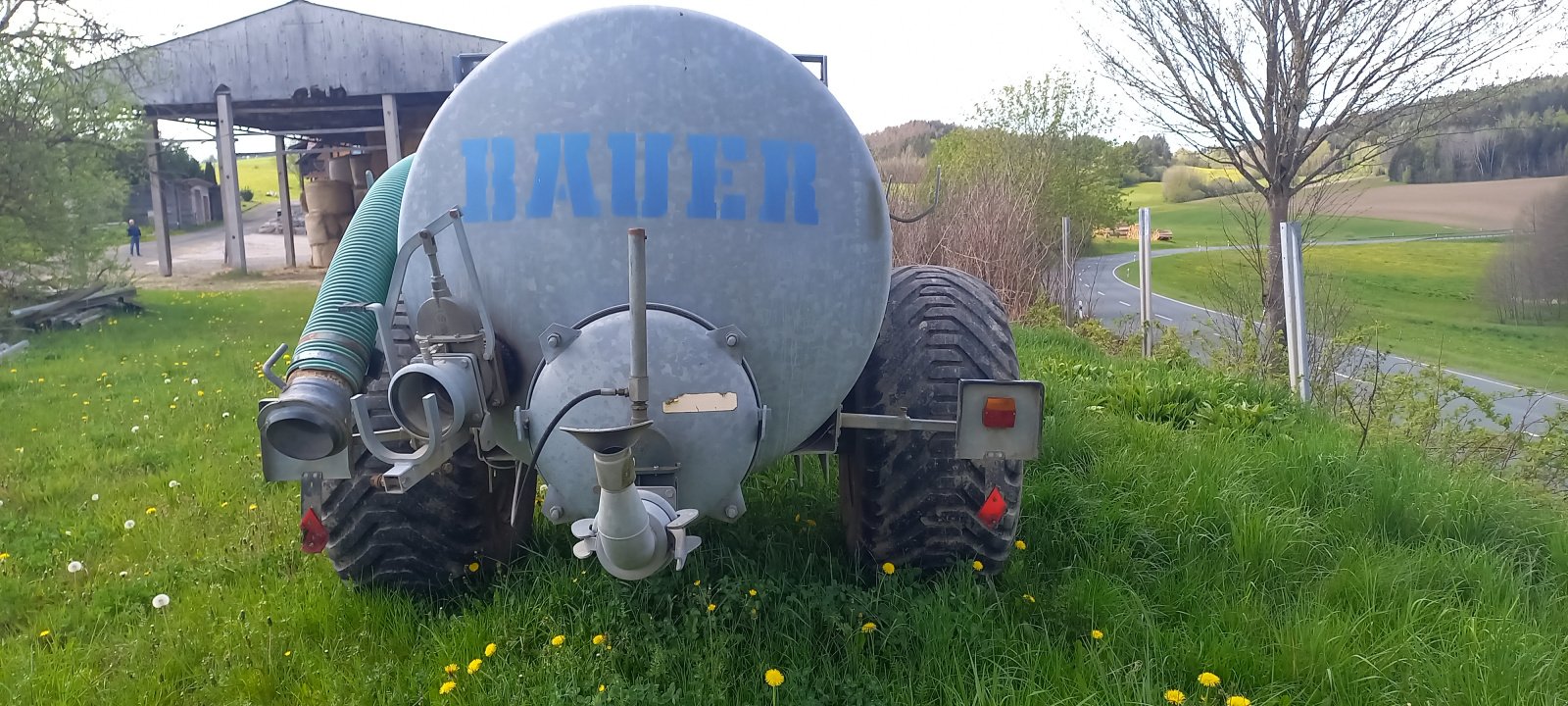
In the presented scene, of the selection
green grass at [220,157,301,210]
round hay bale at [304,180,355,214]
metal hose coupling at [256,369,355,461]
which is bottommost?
metal hose coupling at [256,369,355,461]

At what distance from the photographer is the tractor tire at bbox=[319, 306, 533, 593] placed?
7.84ft

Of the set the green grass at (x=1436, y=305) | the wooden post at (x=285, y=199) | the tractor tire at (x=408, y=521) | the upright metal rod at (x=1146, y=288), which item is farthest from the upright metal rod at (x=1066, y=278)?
the wooden post at (x=285, y=199)

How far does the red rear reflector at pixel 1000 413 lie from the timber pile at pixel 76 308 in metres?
11.6

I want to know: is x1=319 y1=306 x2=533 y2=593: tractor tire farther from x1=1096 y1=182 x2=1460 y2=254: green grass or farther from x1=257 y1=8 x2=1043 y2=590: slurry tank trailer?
x1=1096 y1=182 x2=1460 y2=254: green grass

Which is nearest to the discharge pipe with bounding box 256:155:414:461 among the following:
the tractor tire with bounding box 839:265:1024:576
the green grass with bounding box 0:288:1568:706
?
the green grass with bounding box 0:288:1568:706

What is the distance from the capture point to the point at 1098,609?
2564mm

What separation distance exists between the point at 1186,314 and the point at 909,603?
688 inches

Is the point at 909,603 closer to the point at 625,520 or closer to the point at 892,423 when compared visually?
the point at 892,423

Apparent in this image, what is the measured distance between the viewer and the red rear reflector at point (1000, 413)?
212 centimetres

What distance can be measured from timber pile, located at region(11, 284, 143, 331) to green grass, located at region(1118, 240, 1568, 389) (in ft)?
42.2

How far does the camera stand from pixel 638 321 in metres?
1.53

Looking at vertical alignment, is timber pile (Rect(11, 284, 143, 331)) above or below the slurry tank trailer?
below

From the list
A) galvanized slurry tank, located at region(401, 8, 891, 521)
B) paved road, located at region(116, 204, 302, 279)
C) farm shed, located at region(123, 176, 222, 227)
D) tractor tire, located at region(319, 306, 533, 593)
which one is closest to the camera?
galvanized slurry tank, located at region(401, 8, 891, 521)

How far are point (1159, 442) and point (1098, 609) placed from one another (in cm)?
181
